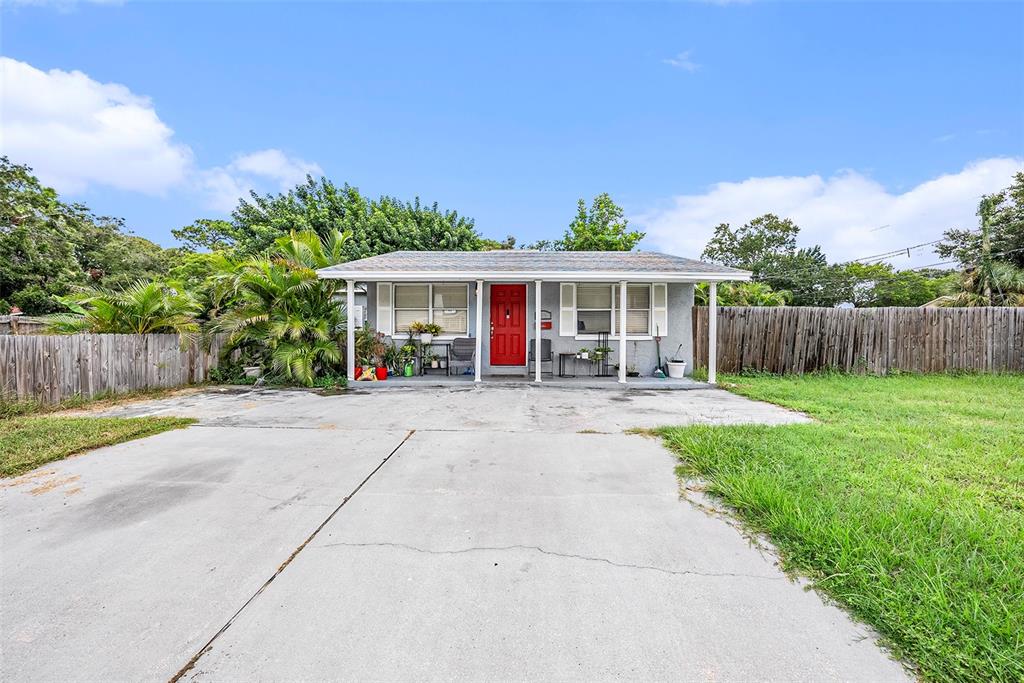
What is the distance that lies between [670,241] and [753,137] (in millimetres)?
13214

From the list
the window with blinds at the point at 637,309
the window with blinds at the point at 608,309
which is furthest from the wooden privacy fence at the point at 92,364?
the window with blinds at the point at 637,309

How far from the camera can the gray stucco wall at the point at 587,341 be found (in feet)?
34.2

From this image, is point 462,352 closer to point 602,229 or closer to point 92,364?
point 92,364

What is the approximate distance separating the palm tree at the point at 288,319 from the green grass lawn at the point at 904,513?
756 centimetres

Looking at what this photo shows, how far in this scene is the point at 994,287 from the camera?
512 inches

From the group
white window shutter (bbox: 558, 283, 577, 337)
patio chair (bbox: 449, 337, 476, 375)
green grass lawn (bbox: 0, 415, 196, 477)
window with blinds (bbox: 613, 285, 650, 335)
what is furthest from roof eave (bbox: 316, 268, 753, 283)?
green grass lawn (bbox: 0, 415, 196, 477)

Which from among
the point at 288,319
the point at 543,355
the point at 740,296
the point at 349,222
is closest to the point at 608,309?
the point at 543,355

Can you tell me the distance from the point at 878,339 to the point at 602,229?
1555 cm

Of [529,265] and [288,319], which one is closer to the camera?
[288,319]

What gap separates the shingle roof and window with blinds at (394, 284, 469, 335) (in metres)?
0.68

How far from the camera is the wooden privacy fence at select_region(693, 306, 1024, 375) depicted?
10.2 metres

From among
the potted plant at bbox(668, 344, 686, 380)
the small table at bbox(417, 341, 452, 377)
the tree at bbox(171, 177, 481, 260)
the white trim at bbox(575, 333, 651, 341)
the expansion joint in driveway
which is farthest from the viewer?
the tree at bbox(171, 177, 481, 260)

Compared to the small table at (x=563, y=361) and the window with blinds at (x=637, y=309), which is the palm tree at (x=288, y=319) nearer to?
the small table at (x=563, y=361)

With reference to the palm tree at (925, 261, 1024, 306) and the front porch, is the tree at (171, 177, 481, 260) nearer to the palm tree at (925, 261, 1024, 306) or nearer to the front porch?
the front porch
